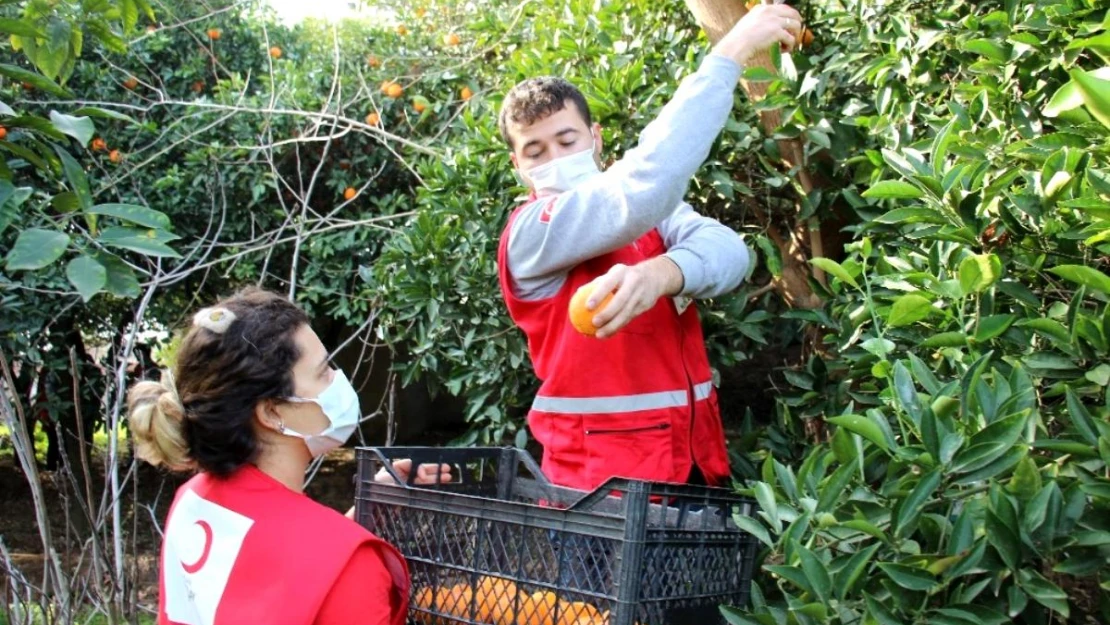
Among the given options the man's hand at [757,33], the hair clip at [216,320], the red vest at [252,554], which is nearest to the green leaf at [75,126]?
the hair clip at [216,320]

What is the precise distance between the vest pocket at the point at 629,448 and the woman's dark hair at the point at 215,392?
0.64 metres

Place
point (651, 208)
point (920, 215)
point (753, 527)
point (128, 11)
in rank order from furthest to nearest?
point (128, 11), point (651, 208), point (920, 215), point (753, 527)

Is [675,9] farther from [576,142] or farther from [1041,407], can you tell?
[1041,407]

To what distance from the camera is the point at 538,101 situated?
101 inches

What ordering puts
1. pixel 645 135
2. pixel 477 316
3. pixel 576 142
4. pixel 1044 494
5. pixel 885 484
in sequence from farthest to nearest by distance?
pixel 477 316
pixel 576 142
pixel 645 135
pixel 885 484
pixel 1044 494

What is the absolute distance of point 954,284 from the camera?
199 cm

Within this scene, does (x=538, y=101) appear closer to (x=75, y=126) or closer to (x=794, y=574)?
(x=75, y=126)

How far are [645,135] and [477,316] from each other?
1369mm

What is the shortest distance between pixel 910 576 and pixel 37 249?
1.51 metres

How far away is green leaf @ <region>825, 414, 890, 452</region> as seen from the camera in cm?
174

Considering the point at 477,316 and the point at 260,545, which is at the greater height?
the point at 260,545

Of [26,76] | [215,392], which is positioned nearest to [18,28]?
[26,76]

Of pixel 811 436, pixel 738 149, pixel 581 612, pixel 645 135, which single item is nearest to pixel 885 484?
pixel 581 612

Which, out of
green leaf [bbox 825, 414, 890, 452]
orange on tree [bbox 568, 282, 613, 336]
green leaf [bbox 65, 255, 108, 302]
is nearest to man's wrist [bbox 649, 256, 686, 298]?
orange on tree [bbox 568, 282, 613, 336]
